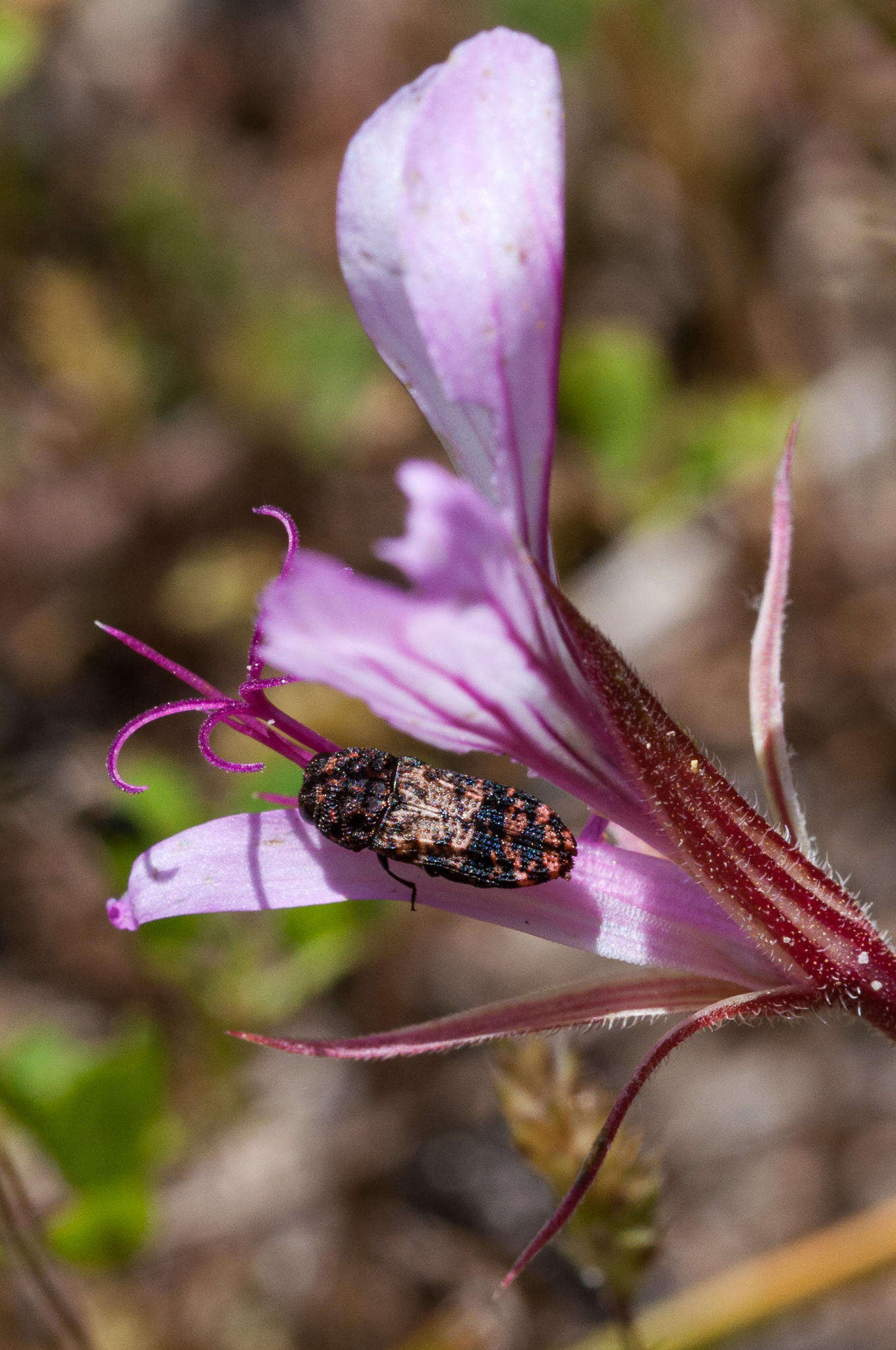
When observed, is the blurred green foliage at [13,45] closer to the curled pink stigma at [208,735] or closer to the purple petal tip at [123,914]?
the curled pink stigma at [208,735]

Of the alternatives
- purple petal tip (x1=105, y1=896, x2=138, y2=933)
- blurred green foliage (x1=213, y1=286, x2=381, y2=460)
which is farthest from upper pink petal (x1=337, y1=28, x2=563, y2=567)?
blurred green foliage (x1=213, y1=286, x2=381, y2=460)

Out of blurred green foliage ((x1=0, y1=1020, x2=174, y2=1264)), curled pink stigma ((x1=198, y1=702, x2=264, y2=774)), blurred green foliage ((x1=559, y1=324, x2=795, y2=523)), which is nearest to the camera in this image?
curled pink stigma ((x1=198, y1=702, x2=264, y2=774))

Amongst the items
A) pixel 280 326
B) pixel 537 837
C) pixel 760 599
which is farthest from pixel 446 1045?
pixel 280 326

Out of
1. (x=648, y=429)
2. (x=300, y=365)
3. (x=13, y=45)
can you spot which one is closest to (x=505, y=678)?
(x=13, y=45)

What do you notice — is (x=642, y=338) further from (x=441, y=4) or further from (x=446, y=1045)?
(x=446, y=1045)

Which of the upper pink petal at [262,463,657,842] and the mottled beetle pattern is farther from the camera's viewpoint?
the mottled beetle pattern

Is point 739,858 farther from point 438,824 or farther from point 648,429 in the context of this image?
point 648,429

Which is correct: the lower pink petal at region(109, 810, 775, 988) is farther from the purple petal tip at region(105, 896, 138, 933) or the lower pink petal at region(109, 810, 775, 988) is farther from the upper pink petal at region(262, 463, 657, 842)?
the upper pink petal at region(262, 463, 657, 842)
